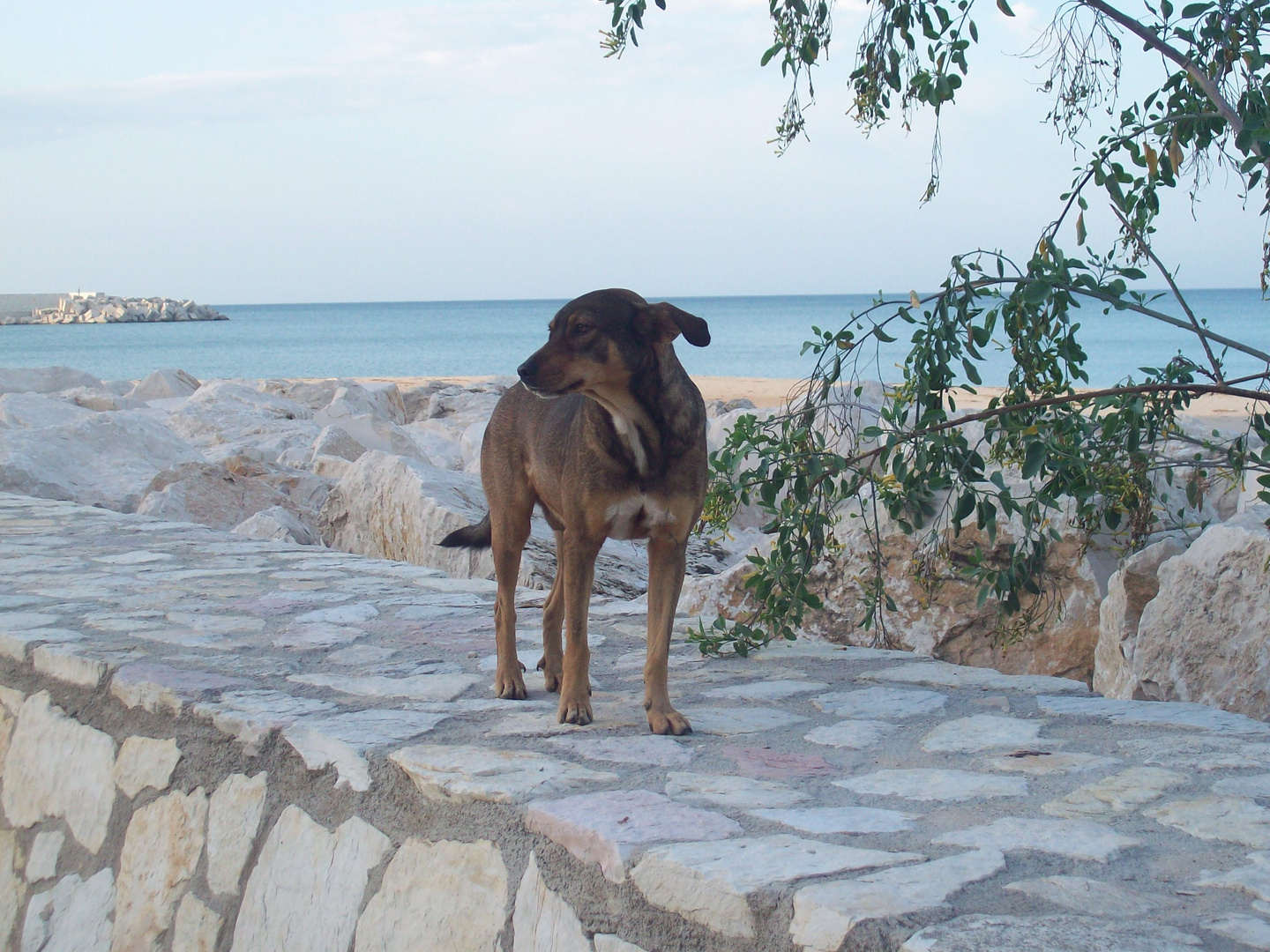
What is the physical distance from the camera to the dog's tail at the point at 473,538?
4625 mm

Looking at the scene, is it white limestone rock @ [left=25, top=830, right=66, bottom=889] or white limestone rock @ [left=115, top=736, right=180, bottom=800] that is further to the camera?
white limestone rock @ [left=25, top=830, right=66, bottom=889]

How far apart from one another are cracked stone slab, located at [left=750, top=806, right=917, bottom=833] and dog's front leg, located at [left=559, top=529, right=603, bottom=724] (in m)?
0.95

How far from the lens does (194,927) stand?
335 cm

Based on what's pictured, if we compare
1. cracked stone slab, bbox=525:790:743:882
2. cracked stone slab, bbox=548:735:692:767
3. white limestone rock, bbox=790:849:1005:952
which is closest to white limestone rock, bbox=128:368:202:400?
cracked stone slab, bbox=548:735:692:767

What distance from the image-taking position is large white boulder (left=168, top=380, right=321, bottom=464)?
38.4ft

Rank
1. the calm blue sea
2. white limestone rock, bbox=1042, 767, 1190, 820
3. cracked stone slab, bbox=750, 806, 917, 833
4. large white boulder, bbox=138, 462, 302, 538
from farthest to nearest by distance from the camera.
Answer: the calm blue sea, large white boulder, bbox=138, 462, 302, 538, white limestone rock, bbox=1042, 767, 1190, 820, cracked stone slab, bbox=750, 806, 917, 833

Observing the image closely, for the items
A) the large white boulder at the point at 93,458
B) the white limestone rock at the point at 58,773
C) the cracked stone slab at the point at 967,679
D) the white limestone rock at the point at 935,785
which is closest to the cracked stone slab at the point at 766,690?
the cracked stone slab at the point at 967,679

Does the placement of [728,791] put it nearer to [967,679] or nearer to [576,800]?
[576,800]

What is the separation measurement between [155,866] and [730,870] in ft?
6.97

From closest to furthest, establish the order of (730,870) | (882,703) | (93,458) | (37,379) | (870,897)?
(870,897)
(730,870)
(882,703)
(93,458)
(37,379)

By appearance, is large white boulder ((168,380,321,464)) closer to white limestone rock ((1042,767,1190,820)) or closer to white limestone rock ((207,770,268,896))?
white limestone rock ((207,770,268,896))

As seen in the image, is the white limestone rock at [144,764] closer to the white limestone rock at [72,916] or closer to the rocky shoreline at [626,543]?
the white limestone rock at [72,916]

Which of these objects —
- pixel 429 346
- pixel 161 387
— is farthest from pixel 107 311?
pixel 161 387

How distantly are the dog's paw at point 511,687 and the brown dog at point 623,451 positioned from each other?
361mm
